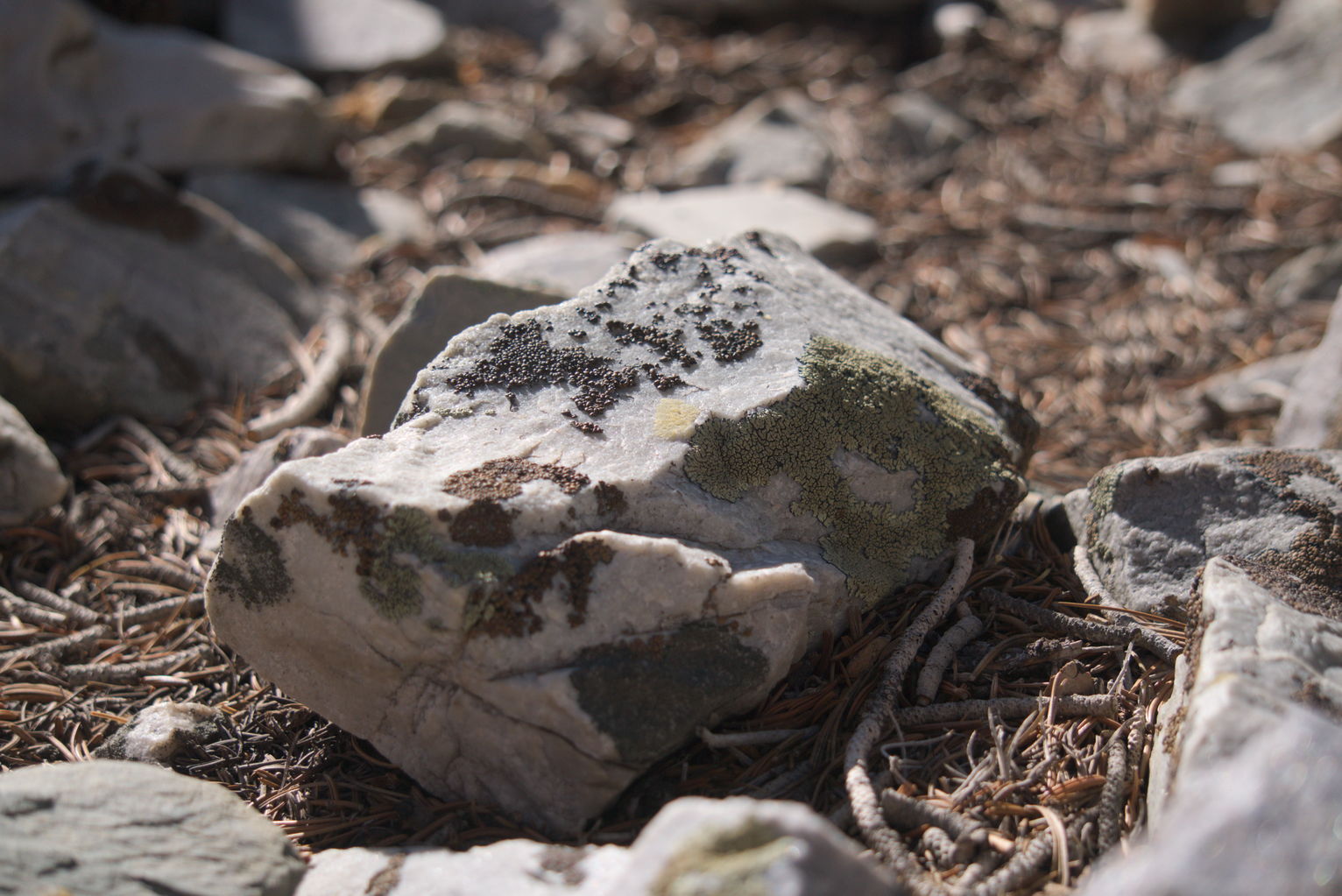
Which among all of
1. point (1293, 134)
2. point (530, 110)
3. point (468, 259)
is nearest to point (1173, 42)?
point (1293, 134)

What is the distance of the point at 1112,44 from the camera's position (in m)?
7.35

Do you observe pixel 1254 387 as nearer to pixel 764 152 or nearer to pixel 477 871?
pixel 764 152

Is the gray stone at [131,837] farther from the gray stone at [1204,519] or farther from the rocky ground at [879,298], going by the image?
the gray stone at [1204,519]

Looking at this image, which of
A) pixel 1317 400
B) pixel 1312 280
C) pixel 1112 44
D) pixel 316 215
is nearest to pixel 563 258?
pixel 316 215

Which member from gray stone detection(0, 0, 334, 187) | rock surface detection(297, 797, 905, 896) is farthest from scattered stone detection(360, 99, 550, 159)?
rock surface detection(297, 797, 905, 896)

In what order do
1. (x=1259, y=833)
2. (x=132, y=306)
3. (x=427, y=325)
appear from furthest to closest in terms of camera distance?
(x=132, y=306), (x=427, y=325), (x=1259, y=833)

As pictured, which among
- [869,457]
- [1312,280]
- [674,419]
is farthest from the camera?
[1312,280]

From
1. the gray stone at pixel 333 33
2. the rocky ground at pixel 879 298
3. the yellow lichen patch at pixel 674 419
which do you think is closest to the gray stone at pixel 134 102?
the rocky ground at pixel 879 298

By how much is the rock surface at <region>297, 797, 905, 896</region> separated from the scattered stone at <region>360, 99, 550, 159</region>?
4.90 m

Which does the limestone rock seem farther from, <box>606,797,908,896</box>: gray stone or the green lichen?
<box>606,797,908,896</box>: gray stone

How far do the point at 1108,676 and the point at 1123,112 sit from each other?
5.22 metres

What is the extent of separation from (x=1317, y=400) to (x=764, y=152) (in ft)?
10.7

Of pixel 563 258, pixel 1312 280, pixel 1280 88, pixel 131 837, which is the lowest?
pixel 131 837

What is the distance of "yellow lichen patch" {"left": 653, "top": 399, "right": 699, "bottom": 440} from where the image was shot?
2.38 metres
